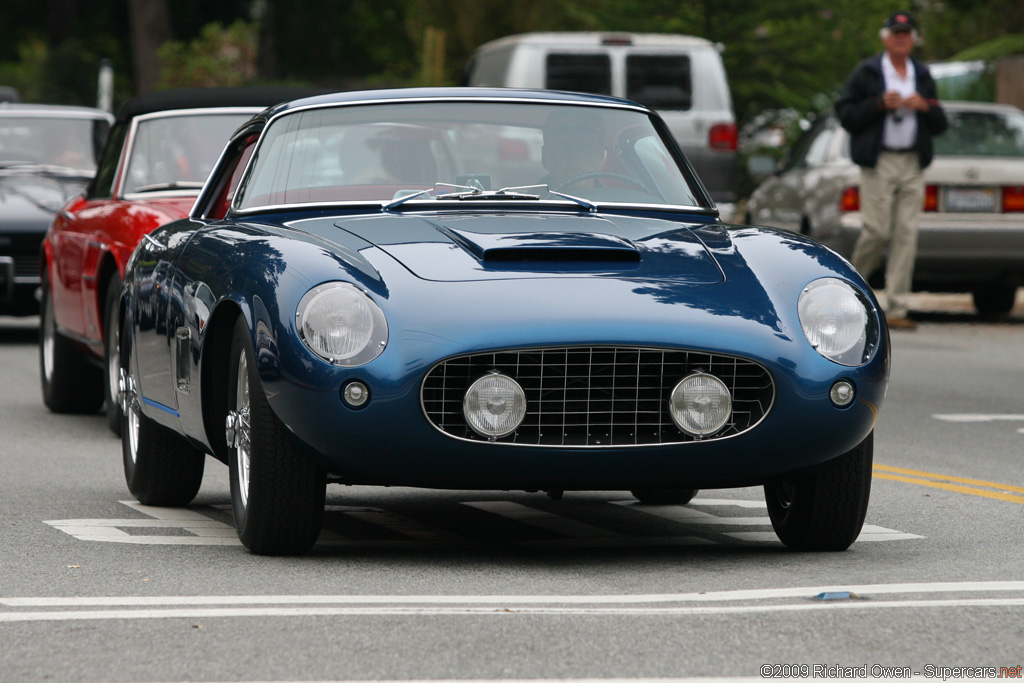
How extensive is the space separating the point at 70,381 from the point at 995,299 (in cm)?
967

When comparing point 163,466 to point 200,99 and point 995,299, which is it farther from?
point 995,299

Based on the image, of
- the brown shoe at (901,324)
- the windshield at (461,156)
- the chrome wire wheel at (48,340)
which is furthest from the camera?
the brown shoe at (901,324)

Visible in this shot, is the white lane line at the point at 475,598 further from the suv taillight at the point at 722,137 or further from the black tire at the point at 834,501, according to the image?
the suv taillight at the point at 722,137

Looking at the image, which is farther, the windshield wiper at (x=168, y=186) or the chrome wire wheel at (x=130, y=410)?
the windshield wiper at (x=168, y=186)

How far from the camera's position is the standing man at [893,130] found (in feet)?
48.5

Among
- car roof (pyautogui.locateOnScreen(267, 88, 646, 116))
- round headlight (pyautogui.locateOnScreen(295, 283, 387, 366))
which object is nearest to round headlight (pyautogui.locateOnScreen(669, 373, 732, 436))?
round headlight (pyautogui.locateOnScreen(295, 283, 387, 366))

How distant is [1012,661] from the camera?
4.30 metres

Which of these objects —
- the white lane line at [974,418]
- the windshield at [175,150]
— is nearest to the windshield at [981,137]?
the white lane line at [974,418]

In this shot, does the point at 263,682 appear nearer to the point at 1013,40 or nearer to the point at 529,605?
the point at 529,605

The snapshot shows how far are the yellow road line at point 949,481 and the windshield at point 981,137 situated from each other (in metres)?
8.38

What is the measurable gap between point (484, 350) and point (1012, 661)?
1661 millimetres

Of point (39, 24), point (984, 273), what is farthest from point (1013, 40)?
point (39, 24)

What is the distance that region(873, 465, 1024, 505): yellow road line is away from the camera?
286 inches

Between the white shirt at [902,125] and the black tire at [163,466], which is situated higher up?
the white shirt at [902,125]
